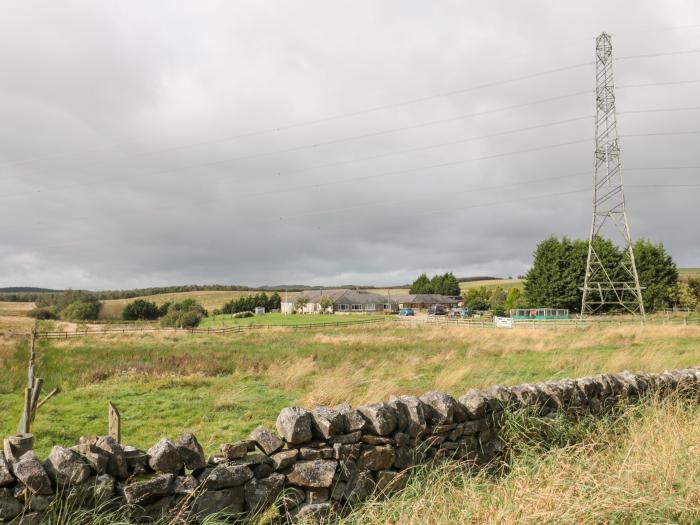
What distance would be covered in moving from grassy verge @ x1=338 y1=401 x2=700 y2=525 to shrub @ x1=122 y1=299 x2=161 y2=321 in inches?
3569

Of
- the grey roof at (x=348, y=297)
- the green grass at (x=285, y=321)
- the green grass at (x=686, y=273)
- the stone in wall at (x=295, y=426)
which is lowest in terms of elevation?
the green grass at (x=285, y=321)

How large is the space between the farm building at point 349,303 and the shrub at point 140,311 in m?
26.7

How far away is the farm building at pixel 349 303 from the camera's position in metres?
103

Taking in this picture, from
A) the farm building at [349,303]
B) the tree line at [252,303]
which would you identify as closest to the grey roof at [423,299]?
the farm building at [349,303]

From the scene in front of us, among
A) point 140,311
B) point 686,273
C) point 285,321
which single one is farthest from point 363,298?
point 686,273

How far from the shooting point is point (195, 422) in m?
10.1

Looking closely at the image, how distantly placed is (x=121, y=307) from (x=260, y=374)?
79205mm

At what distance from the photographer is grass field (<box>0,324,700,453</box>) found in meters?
10.1

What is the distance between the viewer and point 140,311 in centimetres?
8912

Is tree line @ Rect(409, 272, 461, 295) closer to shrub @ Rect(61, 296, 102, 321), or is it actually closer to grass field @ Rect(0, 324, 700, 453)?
shrub @ Rect(61, 296, 102, 321)

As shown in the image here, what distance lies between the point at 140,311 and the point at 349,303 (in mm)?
42173

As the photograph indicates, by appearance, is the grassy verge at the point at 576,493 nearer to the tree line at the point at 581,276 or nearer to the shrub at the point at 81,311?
the tree line at the point at 581,276

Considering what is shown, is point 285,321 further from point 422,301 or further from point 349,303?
point 422,301

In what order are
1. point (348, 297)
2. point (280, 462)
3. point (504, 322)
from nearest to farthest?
point (280, 462)
point (504, 322)
point (348, 297)
